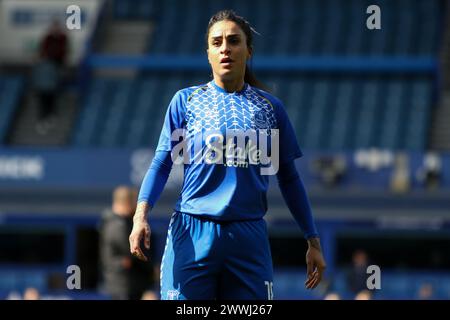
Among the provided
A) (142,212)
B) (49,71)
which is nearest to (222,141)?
(142,212)

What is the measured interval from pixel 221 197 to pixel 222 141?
0.76ft

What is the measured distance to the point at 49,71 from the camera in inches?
960

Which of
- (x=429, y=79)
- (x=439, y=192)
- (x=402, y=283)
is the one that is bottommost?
(x=402, y=283)

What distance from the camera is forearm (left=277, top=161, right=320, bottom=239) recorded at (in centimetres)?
552

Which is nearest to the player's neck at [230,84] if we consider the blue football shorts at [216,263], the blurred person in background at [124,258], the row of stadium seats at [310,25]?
the blue football shorts at [216,263]

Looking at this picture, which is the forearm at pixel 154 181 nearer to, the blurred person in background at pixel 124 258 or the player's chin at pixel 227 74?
the player's chin at pixel 227 74

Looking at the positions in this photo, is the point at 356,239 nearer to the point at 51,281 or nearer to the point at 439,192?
the point at 439,192

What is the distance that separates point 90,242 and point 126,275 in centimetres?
1284

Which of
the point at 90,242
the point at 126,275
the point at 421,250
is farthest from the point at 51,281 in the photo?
the point at 126,275

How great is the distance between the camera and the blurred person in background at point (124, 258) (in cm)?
952

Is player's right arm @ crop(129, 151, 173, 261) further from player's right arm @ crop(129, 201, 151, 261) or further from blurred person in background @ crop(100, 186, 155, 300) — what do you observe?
blurred person in background @ crop(100, 186, 155, 300)

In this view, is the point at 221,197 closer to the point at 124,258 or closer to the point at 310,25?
the point at 124,258

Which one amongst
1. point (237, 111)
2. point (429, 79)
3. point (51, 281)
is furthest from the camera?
point (429, 79)

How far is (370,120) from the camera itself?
2322 centimetres
